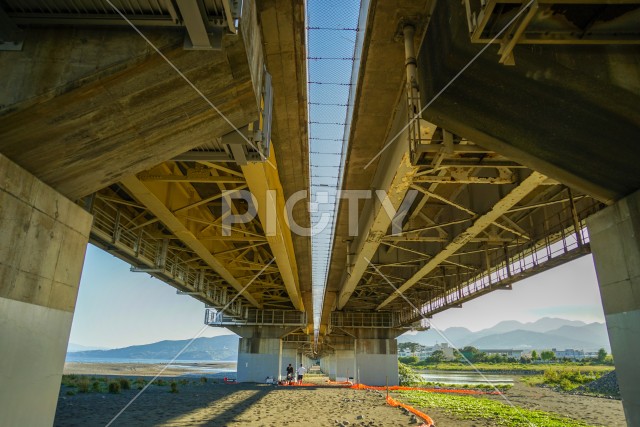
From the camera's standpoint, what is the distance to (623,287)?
20.8 ft

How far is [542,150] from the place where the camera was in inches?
264

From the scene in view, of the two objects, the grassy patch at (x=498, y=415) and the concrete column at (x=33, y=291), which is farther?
the grassy patch at (x=498, y=415)

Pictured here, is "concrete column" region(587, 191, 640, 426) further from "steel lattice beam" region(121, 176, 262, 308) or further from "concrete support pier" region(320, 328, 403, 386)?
"concrete support pier" region(320, 328, 403, 386)

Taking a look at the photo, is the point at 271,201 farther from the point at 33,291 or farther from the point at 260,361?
the point at 260,361

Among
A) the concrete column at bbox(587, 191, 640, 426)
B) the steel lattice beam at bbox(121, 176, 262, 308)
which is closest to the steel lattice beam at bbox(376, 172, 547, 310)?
→ the concrete column at bbox(587, 191, 640, 426)

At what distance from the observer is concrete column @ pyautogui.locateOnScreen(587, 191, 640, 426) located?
6.08 meters

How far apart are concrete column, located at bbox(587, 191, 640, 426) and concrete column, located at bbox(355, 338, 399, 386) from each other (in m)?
38.5

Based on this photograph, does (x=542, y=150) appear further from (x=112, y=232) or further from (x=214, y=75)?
(x=112, y=232)

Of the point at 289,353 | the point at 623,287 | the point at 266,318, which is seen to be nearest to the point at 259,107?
the point at 623,287

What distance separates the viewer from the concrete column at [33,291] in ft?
16.8

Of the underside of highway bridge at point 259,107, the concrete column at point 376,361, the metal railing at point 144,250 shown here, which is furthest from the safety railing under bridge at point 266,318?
the underside of highway bridge at point 259,107

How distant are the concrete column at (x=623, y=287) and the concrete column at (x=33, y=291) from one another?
844 cm

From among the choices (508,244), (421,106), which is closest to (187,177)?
(421,106)

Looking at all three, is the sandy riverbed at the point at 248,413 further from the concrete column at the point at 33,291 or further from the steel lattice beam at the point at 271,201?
the concrete column at the point at 33,291
